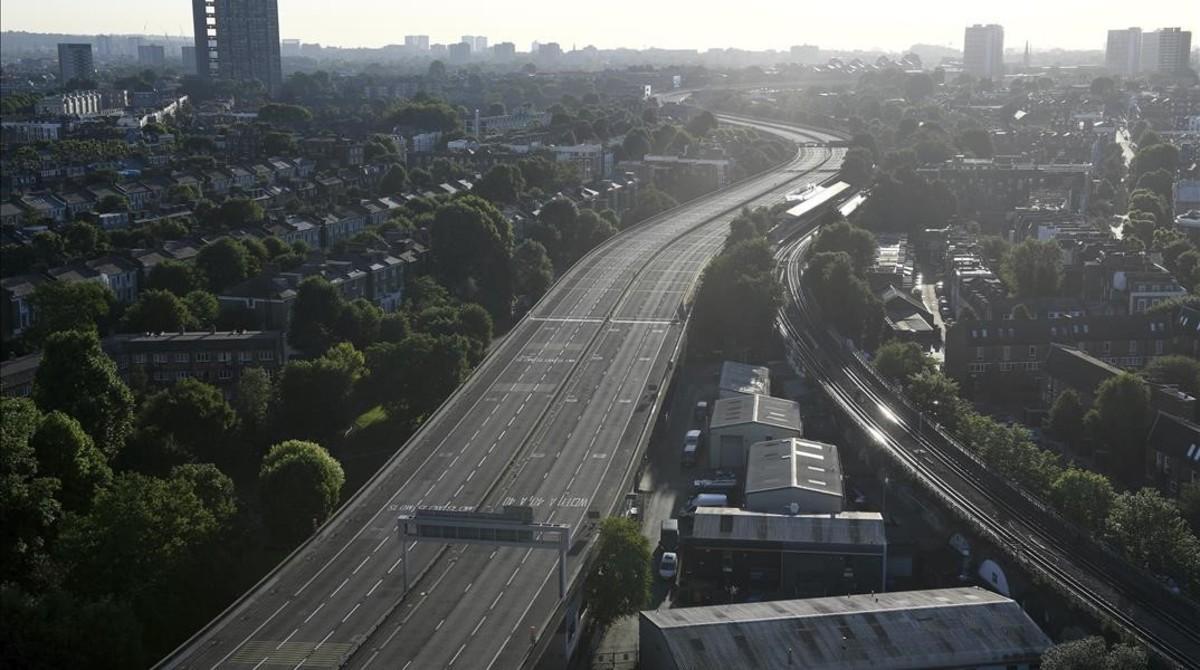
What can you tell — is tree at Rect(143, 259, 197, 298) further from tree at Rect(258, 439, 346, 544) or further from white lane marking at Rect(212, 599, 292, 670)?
white lane marking at Rect(212, 599, 292, 670)

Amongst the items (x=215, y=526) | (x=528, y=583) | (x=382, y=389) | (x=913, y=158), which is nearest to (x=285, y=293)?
(x=382, y=389)

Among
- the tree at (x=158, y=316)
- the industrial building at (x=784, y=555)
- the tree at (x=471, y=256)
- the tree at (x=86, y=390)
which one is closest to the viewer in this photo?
the industrial building at (x=784, y=555)

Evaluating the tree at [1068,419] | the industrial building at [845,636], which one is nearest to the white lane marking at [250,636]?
the industrial building at [845,636]

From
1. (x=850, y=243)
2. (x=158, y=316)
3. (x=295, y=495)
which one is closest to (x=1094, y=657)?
(x=295, y=495)

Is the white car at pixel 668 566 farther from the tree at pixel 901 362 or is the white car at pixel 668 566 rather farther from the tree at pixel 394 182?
the tree at pixel 394 182

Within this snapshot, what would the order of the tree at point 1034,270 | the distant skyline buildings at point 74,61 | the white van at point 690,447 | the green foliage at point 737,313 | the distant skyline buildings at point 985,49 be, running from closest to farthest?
the white van at point 690,447 < the green foliage at point 737,313 < the tree at point 1034,270 < the distant skyline buildings at point 74,61 < the distant skyline buildings at point 985,49

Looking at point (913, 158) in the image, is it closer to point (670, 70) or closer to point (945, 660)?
point (945, 660)
